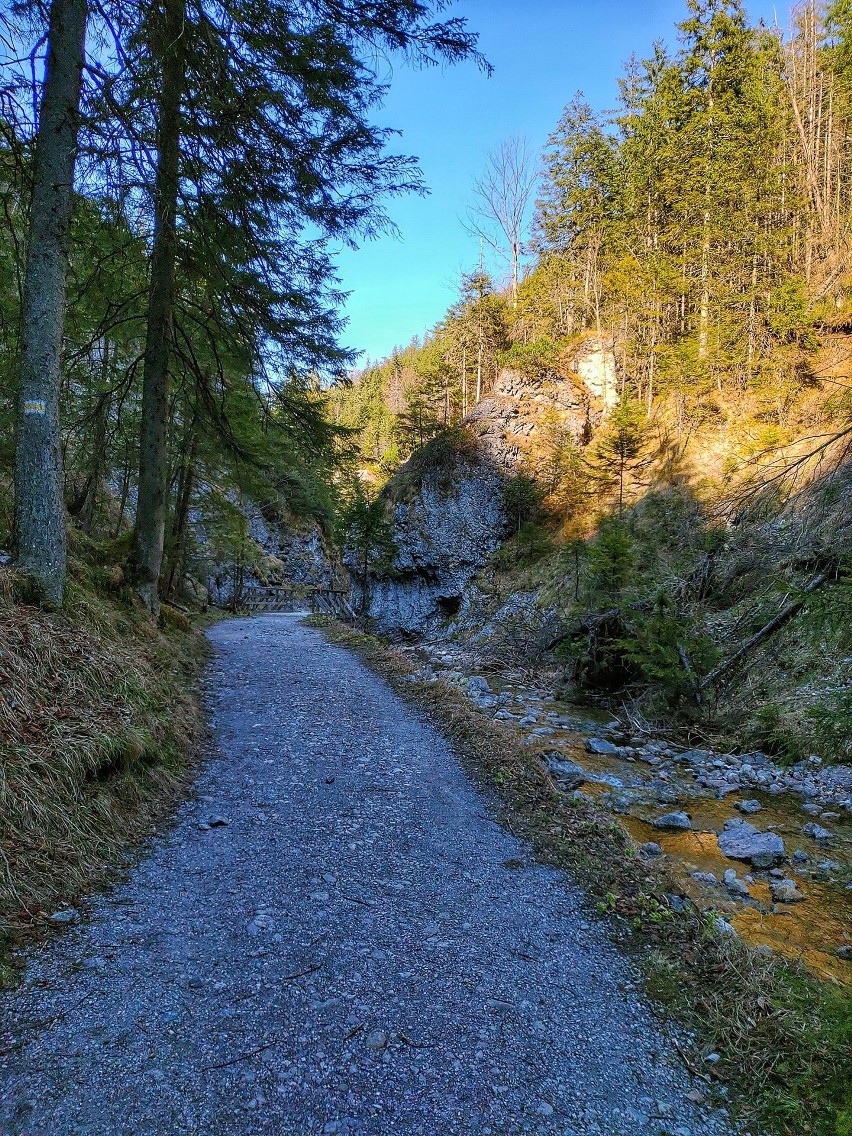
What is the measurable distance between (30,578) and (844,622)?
6068mm

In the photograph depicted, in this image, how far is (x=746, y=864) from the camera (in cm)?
411

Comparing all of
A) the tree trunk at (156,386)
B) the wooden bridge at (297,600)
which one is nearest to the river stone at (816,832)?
A: the tree trunk at (156,386)

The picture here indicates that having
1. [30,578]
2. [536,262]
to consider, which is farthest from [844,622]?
Answer: [536,262]

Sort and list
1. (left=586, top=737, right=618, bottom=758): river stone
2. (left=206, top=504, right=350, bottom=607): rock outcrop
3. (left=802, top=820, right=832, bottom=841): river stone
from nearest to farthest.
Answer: (left=802, top=820, right=832, bottom=841): river stone
(left=586, top=737, right=618, bottom=758): river stone
(left=206, top=504, right=350, bottom=607): rock outcrop

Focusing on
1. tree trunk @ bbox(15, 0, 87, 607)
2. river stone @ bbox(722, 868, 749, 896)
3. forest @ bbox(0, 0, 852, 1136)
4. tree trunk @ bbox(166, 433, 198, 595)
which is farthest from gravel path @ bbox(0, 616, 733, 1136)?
tree trunk @ bbox(166, 433, 198, 595)

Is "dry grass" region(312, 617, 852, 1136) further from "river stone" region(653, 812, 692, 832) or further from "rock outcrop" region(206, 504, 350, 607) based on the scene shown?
"rock outcrop" region(206, 504, 350, 607)

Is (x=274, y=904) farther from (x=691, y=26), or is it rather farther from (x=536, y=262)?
(x=536, y=262)

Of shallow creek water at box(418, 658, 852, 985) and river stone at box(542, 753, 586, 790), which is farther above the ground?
river stone at box(542, 753, 586, 790)

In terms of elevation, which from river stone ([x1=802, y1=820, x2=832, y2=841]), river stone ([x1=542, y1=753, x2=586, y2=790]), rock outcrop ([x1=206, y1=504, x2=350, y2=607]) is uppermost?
rock outcrop ([x1=206, y1=504, x2=350, y2=607])

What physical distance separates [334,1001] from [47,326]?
5492 millimetres

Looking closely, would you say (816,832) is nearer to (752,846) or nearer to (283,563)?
(752,846)

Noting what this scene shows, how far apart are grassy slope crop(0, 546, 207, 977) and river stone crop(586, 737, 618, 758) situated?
466 cm

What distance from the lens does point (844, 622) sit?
3.12 m

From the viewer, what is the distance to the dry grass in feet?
6.61
